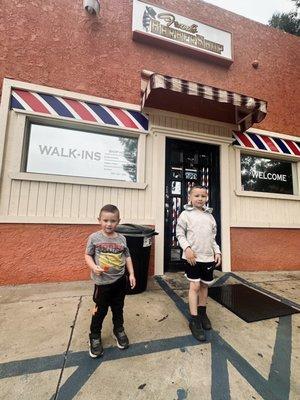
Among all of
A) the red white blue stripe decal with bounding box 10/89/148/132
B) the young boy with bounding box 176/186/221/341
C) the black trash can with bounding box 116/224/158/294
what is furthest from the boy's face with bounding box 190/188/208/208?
the red white blue stripe decal with bounding box 10/89/148/132

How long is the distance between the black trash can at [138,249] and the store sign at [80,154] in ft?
4.53

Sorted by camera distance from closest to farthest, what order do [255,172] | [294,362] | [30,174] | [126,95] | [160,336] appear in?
1. [294,362]
2. [160,336]
3. [30,174]
4. [126,95]
5. [255,172]

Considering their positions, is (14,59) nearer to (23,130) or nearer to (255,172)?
(23,130)

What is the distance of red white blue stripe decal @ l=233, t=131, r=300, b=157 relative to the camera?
513 cm

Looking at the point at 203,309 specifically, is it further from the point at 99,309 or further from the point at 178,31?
the point at 178,31

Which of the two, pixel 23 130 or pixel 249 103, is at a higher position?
pixel 249 103

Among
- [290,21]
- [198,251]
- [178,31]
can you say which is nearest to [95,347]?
[198,251]

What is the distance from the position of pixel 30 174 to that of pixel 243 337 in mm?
3751

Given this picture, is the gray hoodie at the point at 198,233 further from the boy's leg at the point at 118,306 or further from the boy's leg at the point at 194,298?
the boy's leg at the point at 118,306

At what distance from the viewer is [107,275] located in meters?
2.00

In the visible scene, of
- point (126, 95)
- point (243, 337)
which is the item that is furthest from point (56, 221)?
point (243, 337)

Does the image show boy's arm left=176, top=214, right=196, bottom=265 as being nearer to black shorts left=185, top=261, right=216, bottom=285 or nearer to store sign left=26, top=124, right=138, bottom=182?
black shorts left=185, top=261, right=216, bottom=285

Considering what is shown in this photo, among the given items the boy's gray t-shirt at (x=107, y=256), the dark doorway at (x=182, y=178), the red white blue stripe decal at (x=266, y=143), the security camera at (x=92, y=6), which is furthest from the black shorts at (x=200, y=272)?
the security camera at (x=92, y=6)

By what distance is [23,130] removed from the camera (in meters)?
3.77
